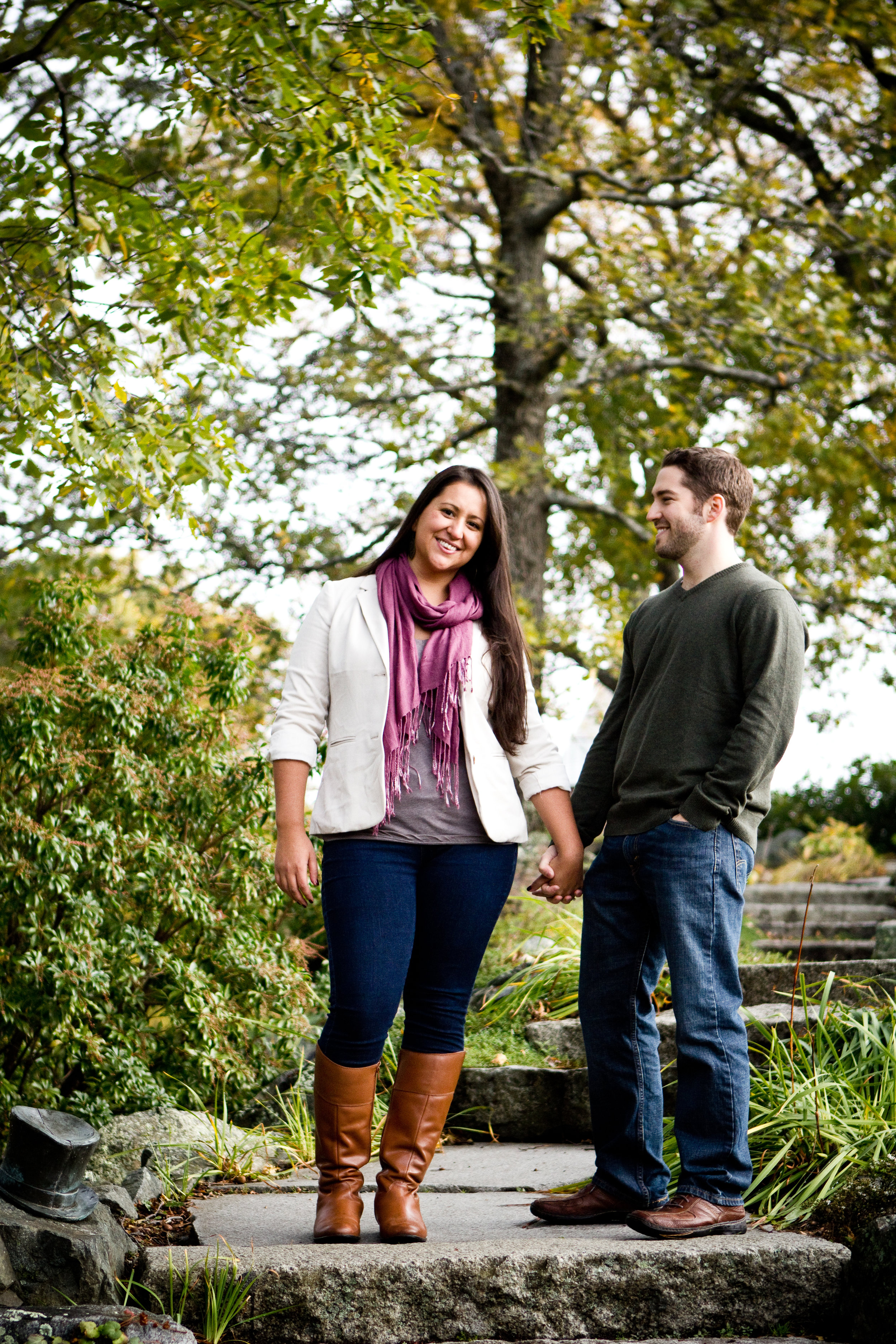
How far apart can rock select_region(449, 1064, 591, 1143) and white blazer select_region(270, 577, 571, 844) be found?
1.64 m

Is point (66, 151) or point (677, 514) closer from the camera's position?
point (677, 514)

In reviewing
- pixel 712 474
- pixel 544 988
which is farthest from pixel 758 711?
pixel 544 988

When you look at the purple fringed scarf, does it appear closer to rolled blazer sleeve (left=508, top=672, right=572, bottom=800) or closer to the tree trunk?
rolled blazer sleeve (left=508, top=672, right=572, bottom=800)

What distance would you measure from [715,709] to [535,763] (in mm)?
472

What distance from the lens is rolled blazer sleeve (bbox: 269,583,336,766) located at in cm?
279

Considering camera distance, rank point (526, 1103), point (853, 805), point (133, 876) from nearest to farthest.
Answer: point (133, 876), point (526, 1103), point (853, 805)

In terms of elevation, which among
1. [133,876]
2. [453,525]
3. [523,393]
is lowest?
[133,876]

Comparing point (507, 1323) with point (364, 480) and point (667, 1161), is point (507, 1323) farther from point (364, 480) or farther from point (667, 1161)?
point (364, 480)

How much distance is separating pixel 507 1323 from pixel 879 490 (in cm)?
884

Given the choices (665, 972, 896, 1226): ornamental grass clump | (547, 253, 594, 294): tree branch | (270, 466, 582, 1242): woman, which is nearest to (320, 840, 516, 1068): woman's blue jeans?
(270, 466, 582, 1242): woman

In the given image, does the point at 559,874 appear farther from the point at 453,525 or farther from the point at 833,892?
the point at 833,892

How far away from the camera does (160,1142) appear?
3752 mm

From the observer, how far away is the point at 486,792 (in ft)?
9.14

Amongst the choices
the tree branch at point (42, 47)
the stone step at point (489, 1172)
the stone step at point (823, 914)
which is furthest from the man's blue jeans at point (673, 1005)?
the stone step at point (823, 914)
